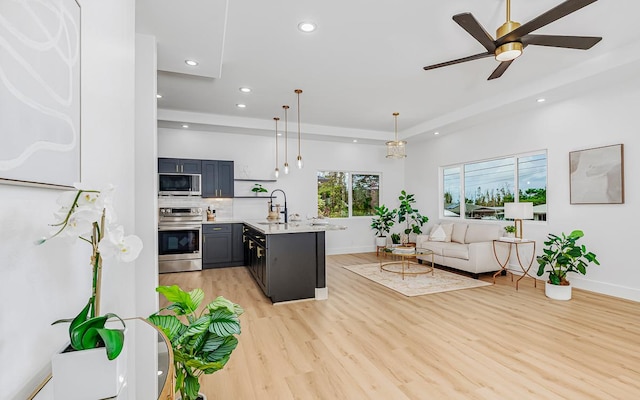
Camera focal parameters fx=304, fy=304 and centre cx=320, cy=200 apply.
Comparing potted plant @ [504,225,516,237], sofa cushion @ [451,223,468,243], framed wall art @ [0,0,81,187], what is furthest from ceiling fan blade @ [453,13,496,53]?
sofa cushion @ [451,223,468,243]

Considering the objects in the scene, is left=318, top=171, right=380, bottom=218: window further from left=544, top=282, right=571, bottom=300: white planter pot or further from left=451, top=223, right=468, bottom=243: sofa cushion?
left=544, top=282, right=571, bottom=300: white planter pot

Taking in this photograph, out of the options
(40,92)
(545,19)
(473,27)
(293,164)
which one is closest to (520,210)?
(545,19)

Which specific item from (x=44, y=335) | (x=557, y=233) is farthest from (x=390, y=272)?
(x=44, y=335)

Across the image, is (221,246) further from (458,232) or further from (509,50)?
(509,50)

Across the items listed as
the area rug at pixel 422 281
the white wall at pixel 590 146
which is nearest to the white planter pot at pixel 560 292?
the white wall at pixel 590 146

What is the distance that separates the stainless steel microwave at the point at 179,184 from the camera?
5738 millimetres

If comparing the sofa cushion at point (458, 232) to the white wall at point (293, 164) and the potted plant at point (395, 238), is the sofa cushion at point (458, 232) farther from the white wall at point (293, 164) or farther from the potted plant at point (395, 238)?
the white wall at point (293, 164)

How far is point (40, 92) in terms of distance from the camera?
78cm

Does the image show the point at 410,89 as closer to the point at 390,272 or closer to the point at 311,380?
the point at 390,272

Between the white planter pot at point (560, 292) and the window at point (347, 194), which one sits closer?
the white planter pot at point (560, 292)

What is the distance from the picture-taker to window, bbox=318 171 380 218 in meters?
7.64

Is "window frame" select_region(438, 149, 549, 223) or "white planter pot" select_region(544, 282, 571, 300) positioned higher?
"window frame" select_region(438, 149, 549, 223)

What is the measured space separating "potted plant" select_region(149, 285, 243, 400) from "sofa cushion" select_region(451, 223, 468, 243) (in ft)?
18.4

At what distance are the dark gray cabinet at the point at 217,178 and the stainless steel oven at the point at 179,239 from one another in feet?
1.58
